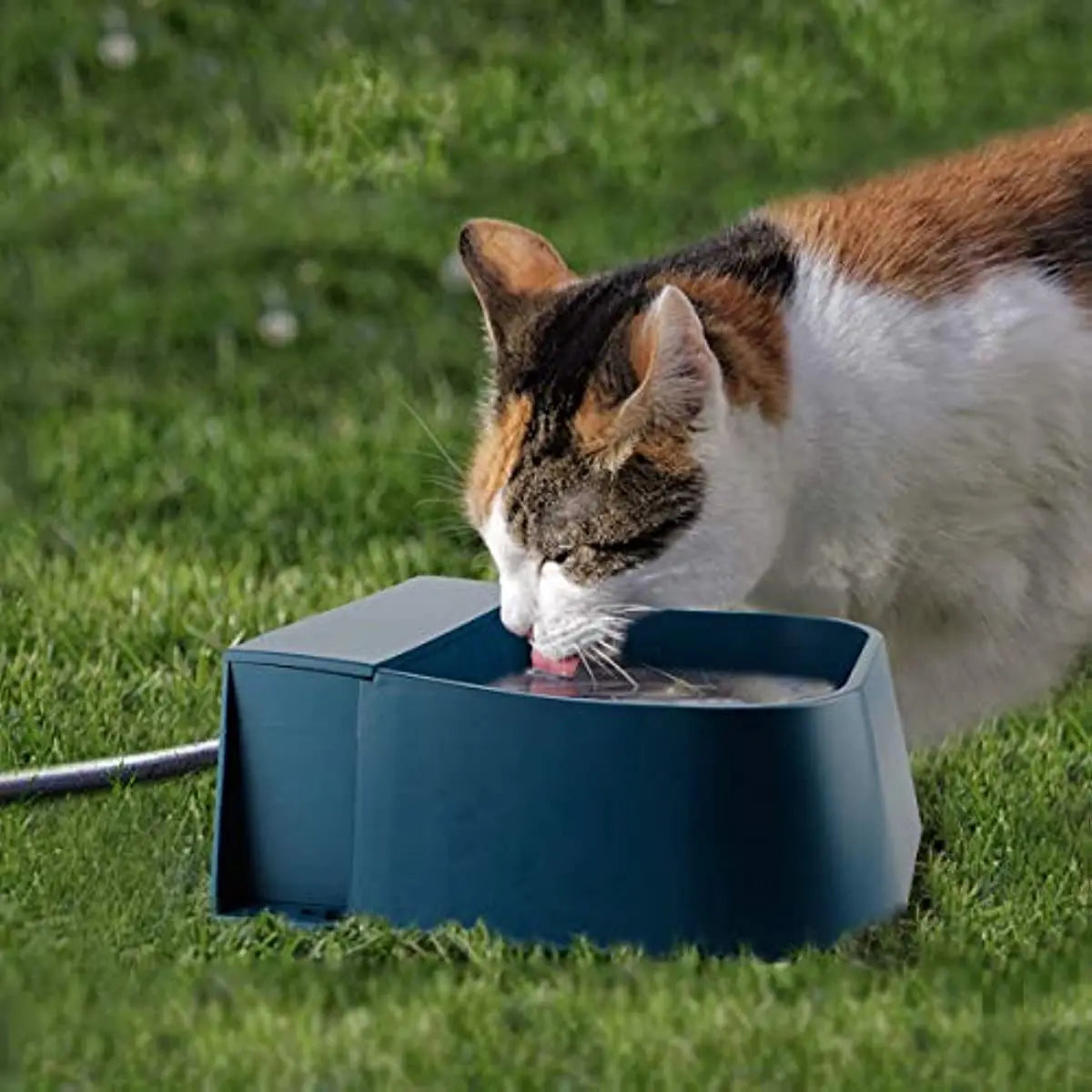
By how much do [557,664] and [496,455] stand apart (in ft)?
0.94

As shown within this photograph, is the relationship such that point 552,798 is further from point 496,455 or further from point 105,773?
point 105,773

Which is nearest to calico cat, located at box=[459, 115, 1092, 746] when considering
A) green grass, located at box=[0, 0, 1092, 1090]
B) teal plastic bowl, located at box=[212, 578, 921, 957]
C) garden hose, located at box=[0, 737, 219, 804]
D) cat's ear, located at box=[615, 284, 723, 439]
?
cat's ear, located at box=[615, 284, 723, 439]

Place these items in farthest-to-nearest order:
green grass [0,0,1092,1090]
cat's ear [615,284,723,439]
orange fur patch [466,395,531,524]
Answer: orange fur patch [466,395,531,524] → cat's ear [615,284,723,439] → green grass [0,0,1092,1090]

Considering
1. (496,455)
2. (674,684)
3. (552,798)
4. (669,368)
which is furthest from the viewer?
(496,455)

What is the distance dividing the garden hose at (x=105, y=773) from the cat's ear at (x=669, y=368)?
70 centimetres

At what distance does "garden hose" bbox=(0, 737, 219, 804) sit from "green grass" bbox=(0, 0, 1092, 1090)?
3 centimetres

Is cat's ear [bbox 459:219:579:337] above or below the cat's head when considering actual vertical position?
above

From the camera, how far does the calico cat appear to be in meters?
2.89

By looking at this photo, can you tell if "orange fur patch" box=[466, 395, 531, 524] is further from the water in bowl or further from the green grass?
the green grass

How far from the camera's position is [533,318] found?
308cm

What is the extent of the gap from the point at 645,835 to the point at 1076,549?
0.82m

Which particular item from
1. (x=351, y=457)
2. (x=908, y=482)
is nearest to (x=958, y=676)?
(x=908, y=482)

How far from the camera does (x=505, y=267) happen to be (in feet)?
10.6

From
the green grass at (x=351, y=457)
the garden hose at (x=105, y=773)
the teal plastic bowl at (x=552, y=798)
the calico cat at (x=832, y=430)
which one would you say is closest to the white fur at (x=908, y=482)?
the calico cat at (x=832, y=430)
